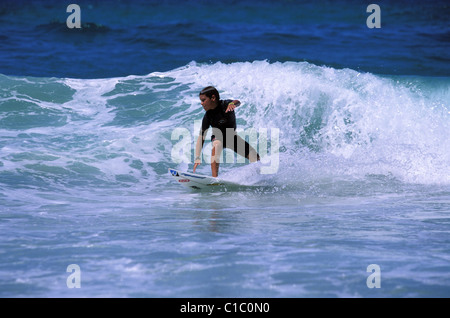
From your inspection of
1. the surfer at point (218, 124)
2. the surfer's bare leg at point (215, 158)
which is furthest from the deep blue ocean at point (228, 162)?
→ the surfer at point (218, 124)

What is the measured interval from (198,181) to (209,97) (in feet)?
4.08

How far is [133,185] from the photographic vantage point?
924 centimetres

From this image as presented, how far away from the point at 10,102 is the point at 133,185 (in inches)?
256

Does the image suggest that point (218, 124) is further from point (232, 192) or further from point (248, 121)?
point (248, 121)

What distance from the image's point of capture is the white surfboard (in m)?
8.22

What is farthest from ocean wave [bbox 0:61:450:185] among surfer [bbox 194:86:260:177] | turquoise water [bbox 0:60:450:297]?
Result: surfer [bbox 194:86:260:177]

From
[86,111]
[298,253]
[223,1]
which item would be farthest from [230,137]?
[223,1]

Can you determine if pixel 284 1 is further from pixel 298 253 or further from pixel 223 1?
pixel 298 253

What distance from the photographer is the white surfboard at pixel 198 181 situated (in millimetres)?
8219

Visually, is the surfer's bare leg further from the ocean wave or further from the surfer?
the ocean wave

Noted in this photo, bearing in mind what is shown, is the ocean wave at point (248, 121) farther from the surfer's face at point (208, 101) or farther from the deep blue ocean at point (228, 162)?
the surfer's face at point (208, 101)

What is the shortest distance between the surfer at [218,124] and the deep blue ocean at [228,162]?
18.3 inches

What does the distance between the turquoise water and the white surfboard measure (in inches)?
6.4

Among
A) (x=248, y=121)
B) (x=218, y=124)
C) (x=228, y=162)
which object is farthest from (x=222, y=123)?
(x=248, y=121)
